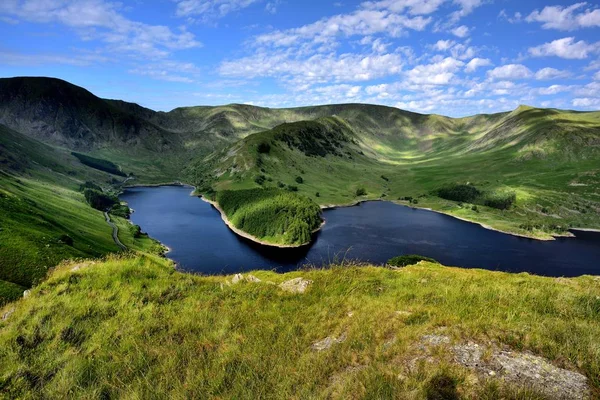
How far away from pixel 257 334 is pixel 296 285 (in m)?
5.74

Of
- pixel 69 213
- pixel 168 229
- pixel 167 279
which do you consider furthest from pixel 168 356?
pixel 168 229

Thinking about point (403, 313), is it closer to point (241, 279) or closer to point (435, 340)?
point (435, 340)

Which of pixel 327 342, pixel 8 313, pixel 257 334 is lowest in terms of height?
pixel 327 342

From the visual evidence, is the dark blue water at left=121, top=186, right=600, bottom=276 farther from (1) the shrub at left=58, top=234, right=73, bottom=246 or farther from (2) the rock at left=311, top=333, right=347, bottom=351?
(2) the rock at left=311, top=333, right=347, bottom=351

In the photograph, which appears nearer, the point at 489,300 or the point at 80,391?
the point at 80,391

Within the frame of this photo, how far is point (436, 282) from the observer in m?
19.3

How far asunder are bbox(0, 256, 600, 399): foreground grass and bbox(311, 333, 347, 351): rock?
0.74ft

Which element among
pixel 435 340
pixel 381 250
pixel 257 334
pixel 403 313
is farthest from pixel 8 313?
pixel 381 250

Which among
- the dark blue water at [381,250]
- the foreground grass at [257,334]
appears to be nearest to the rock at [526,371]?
the foreground grass at [257,334]

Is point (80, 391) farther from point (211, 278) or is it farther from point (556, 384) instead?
point (556, 384)

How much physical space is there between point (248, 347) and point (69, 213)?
15465 centimetres

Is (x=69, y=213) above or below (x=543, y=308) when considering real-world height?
below

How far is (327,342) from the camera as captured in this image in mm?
12602

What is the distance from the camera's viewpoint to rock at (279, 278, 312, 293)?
1779 centimetres
